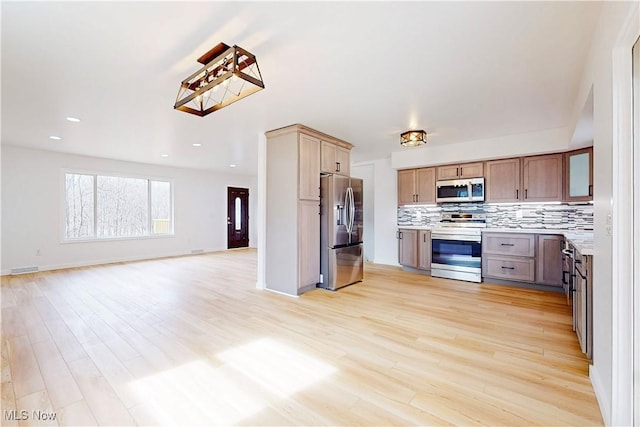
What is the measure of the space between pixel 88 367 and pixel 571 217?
640 centimetres

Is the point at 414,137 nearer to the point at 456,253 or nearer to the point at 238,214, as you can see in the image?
the point at 456,253

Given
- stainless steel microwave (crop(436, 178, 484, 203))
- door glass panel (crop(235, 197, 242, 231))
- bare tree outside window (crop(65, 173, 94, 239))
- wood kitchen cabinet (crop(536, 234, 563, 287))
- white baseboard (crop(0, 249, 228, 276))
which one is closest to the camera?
wood kitchen cabinet (crop(536, 234, 563, 287))

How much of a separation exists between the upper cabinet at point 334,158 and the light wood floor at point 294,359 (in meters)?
2.04

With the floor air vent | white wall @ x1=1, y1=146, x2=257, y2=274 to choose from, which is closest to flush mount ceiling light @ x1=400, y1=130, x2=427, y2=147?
white wall @ x1=1, y1=146, x2=257, y2=274

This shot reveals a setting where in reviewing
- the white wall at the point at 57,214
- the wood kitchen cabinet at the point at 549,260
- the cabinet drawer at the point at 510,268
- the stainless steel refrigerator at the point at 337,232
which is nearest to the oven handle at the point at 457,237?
the cabinet drawer at the point at 510,268

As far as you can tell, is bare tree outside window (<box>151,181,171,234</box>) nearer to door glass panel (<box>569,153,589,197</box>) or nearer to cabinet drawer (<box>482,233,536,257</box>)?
cabinet drawer (<box>482,233,536,257</box>)

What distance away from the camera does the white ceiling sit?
1822mm

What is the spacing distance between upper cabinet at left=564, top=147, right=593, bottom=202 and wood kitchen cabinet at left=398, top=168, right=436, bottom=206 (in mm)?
1995

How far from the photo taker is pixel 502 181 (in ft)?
16.0

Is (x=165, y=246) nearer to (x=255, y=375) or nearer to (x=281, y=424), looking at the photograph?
(x=255, y=375)

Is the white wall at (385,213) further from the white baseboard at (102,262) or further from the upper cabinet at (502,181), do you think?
the white baseboard at (102,262)

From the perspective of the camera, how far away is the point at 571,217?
446 centimetres

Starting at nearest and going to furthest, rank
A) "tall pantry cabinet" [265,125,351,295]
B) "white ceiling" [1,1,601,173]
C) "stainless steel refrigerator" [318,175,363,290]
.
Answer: "white ceiling" [1,1,601,173]
"tall pantry cabinet" [265,125,351,295]
"stainless steel refrigerator" [318,175,363,290]

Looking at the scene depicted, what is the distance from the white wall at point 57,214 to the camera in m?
5.43
